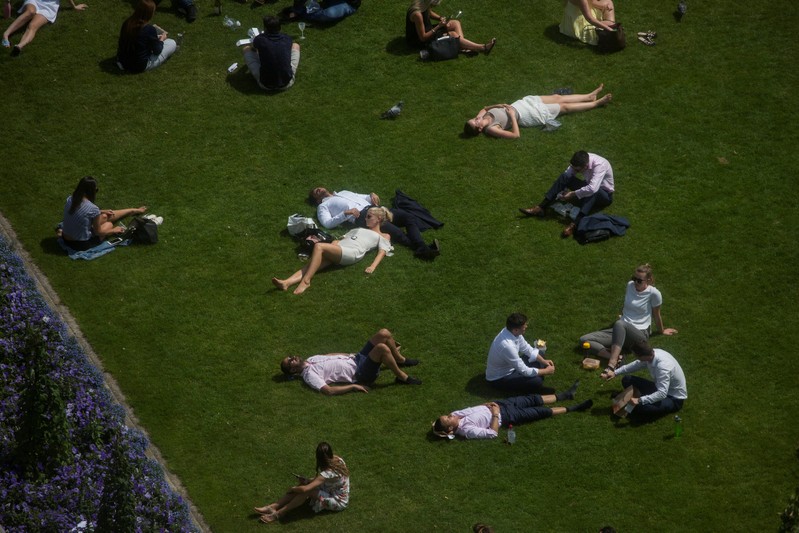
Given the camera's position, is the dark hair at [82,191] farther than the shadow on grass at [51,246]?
No

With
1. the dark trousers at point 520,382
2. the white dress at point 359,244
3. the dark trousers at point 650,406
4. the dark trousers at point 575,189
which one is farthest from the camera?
the dark trousers at point 575,189

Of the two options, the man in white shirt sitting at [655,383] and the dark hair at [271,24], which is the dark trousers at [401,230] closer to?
the man in white shirt sitting at [655,383]

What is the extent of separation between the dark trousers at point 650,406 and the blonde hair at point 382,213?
5.08 metres

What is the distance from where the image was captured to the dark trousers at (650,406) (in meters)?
14.4

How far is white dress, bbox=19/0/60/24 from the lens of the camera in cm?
2134

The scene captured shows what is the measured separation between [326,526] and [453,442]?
2.13 metres

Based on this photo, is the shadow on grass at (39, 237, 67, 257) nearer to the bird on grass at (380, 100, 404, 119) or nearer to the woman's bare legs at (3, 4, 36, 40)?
the woman's bare legs at (3, 4, 36, 40)

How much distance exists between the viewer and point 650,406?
14.4 metres

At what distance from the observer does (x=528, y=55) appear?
21.1 m

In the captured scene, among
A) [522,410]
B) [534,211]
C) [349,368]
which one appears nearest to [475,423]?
[522,410]

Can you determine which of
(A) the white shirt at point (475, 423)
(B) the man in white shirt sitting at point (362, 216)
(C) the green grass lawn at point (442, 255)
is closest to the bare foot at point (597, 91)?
(C) the green grass lawn at point (442, 255)

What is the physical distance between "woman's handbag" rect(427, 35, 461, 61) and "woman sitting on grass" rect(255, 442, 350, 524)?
33.3 feet

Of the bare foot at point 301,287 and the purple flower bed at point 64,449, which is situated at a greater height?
the purple flower bed at point 64,449

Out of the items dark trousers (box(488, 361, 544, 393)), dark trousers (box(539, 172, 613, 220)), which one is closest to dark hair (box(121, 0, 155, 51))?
dark trousers (box(539, 172, 613, 220))
